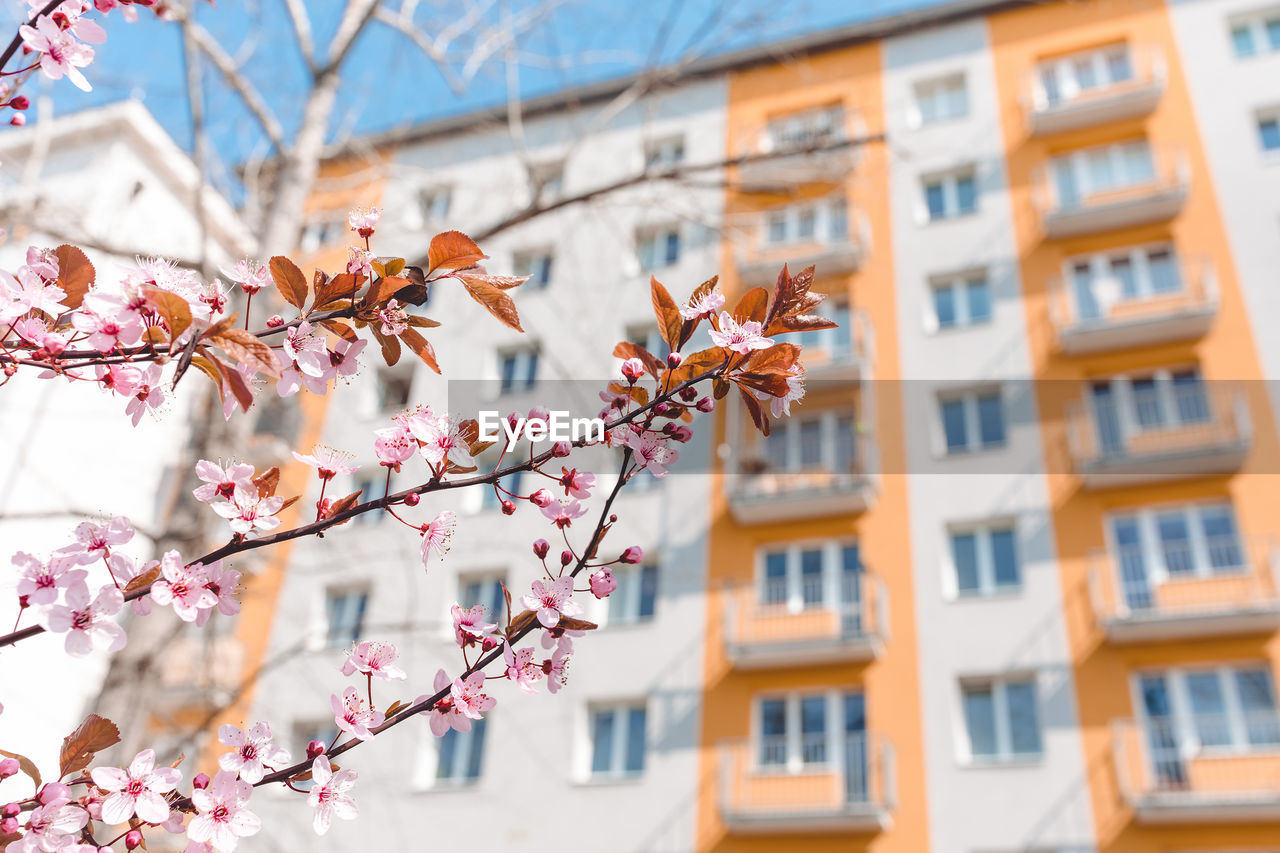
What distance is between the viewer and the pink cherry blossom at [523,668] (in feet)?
6.02

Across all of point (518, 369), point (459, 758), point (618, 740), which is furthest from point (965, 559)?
point (518, 369)

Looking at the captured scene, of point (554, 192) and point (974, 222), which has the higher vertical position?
point (554, 192)

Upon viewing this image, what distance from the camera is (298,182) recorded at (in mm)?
6410

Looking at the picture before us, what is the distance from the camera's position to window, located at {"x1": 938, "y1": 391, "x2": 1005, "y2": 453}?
1484 cm

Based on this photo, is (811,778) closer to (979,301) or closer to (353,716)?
(979,301)

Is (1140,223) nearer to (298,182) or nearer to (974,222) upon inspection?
(974,222)

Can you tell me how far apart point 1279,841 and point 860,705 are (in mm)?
4744

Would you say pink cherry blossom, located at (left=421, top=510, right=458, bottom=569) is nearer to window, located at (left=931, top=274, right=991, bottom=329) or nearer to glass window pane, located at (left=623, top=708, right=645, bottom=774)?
glass window pane, located at (left=623, top=708, right=645, bottom=774)

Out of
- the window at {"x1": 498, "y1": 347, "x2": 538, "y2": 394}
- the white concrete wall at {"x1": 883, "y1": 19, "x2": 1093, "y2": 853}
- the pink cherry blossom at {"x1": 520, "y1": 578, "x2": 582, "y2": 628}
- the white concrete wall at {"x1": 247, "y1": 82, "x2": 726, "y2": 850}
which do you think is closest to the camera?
the pink cherry blossom at {"x1": 520, "y1": 578, "x2": 582, "y2": 628}

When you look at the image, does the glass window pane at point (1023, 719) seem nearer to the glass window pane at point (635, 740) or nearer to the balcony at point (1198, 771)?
the balcony at point (1198, 771)

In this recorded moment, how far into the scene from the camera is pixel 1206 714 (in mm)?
12016

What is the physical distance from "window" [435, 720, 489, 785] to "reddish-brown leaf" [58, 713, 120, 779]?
1380 centimetres

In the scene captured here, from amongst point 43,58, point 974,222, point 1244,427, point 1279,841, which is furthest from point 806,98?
point 43,58

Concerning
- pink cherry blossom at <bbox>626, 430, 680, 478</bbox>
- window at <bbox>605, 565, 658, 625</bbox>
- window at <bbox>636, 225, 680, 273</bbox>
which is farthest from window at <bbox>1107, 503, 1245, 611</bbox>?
pink cherry blossom at <bbox>626, 430, 680, 478</bbox>
